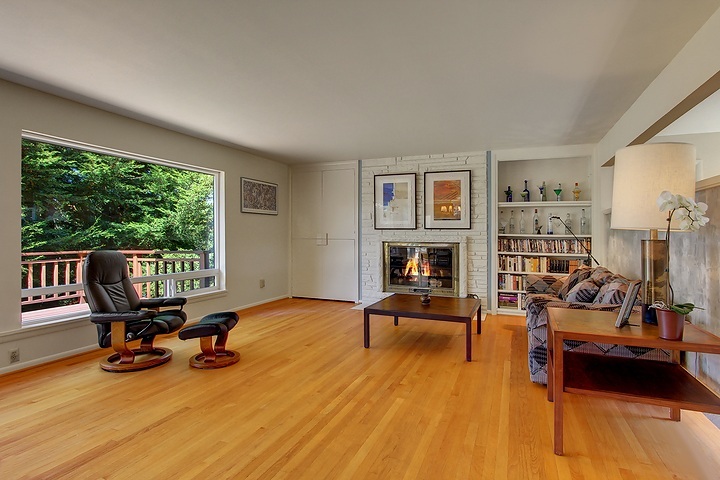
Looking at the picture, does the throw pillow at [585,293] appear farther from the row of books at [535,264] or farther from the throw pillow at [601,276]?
the row of books at [535,264]

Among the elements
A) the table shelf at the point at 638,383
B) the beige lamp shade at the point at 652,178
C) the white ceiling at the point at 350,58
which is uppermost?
the white ceiling at the point at 350,58

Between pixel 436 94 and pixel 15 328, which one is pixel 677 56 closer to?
pixel 436 94

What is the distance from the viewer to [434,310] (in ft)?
12.4

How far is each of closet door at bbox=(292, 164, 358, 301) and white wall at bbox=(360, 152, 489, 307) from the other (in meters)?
0.22

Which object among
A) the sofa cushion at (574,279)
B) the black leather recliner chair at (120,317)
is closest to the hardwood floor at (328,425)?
the black leather recliner chair at (120,317)

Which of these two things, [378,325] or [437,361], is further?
[378,325]

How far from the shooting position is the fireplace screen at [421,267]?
19.1 feet

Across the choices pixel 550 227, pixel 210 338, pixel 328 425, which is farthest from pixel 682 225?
pixel 550 227

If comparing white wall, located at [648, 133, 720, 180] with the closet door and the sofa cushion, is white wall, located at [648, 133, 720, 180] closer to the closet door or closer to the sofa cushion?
the sofa cushion

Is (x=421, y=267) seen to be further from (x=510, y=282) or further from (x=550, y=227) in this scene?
(x=550, y=227)

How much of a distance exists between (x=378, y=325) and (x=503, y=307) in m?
2.06

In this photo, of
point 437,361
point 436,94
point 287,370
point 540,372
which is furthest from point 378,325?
point 436,94

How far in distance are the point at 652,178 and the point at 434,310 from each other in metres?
2.19

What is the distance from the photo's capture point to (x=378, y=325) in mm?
4809
